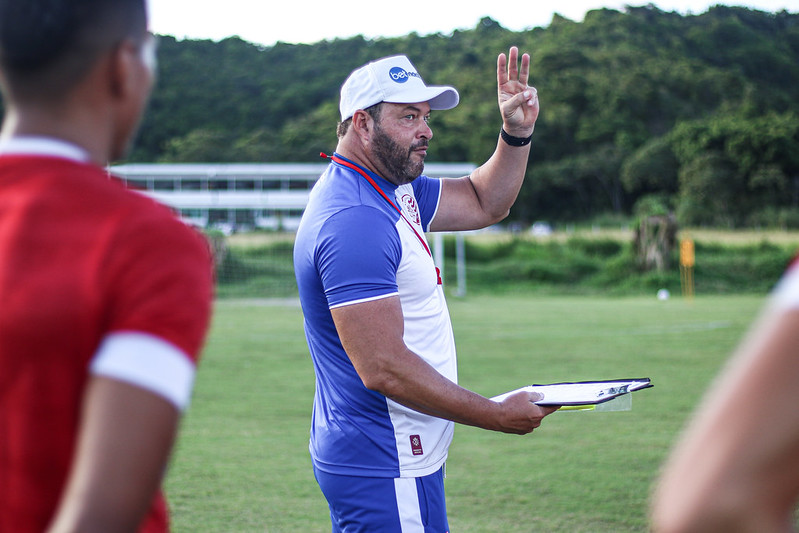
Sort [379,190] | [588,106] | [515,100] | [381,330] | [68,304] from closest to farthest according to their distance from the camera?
[68,304], [381,330], [379,190], [515,100], [588,106]

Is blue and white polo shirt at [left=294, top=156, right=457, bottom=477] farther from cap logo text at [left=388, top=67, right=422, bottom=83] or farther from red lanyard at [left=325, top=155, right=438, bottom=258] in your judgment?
cap logo text at [left=388, top=67, right=422, bottom=83]

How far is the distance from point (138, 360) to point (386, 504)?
194cm

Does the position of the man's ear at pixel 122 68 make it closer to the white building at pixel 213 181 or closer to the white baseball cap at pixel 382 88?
the white baseball cap at pixel 382 88

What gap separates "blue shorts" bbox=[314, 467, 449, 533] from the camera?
2975 millimetres

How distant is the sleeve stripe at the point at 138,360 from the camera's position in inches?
46.5

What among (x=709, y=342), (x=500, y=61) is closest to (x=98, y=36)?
(x=500, y=61)

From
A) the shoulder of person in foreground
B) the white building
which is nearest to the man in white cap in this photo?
the shoulder of person in foreground

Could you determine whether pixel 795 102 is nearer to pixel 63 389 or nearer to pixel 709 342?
pixel 709 342

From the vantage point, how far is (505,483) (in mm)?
6461

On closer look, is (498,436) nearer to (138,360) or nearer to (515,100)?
(515,100)

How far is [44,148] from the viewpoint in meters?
1.29

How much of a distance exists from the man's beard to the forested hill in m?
55.6

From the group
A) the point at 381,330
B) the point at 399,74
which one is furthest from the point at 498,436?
the point at 381,330

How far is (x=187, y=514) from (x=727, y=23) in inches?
4038
